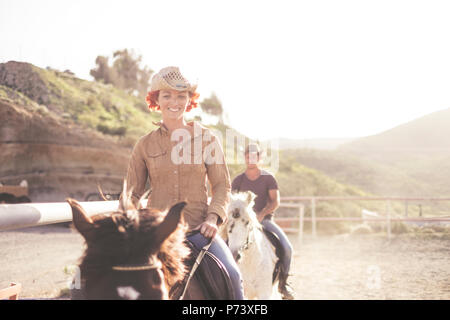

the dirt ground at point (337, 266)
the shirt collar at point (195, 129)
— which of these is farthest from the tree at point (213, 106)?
the shirt collar at point (195, 129)

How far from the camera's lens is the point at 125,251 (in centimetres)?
143

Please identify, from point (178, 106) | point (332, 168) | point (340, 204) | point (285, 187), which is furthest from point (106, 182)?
point (332, 168)

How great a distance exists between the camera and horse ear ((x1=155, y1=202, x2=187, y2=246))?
1468 millimetres

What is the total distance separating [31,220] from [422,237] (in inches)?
205

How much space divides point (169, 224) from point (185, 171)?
2.38 ft

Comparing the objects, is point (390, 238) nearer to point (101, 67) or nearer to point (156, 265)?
point (156, 265)

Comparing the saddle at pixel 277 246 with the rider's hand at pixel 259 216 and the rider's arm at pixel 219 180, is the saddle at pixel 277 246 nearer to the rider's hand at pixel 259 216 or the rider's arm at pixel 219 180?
the rider's hand at pixel 259 216

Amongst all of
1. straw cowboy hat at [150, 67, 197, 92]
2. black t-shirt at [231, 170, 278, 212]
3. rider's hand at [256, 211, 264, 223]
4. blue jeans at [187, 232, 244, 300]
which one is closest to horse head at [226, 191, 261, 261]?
rider's hand at [256, 211, 264, 223]

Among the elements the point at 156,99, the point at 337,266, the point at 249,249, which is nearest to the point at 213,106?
the point at 337,266

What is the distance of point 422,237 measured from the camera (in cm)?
531

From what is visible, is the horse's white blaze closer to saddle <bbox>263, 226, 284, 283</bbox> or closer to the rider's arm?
saddle <bbox>263, 226, 284, 283</bbox>

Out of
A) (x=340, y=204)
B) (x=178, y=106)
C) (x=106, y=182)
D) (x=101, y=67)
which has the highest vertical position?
(x=101, y=67)

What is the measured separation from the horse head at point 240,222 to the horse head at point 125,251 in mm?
3023
